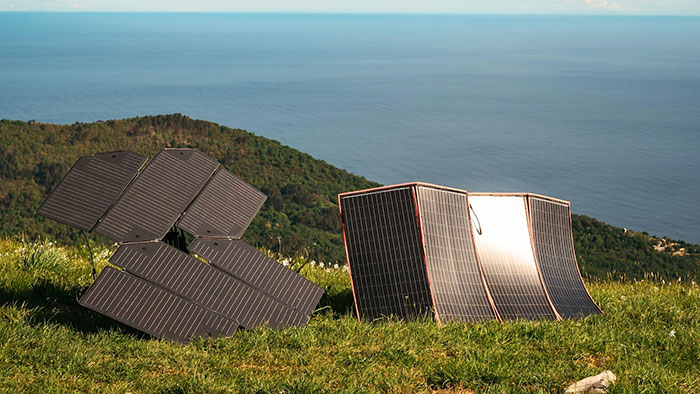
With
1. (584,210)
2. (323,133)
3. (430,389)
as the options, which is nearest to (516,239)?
(430,389)

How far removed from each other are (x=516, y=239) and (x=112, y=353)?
15.8 ft

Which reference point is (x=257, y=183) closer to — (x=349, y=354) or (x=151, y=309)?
(x=151, y=309)

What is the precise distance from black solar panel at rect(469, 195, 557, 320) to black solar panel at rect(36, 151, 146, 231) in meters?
4.14

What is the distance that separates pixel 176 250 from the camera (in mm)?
7004

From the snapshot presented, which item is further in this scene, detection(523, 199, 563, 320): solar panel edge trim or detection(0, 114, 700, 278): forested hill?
detection(0, 114, 700, 278): forested hill

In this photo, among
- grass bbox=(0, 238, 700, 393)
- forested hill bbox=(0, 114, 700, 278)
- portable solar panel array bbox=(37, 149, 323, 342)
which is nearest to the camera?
grass bbox=(0, 238, 700, 393)

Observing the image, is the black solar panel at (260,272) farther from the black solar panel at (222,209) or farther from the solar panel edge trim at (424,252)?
the solar panel edge trim at (424,252)

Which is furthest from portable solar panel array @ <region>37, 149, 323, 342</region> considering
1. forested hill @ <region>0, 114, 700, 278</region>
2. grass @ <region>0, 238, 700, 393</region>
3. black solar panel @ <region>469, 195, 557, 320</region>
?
forested hill @ <region>0, 114, 700, 278</region>

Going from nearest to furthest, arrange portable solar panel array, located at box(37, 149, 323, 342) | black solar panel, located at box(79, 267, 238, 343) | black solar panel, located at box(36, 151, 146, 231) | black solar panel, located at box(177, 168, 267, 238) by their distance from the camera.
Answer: black solar panel, located at box(79, 267, 238, 343), portable solar panel array, located at box(37, 149, 323, 342), black solar panel, located at box(36, 151, 146, 231), black solar panel, located at box(177, 168, 267, 238)

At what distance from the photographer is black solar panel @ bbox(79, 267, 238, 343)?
21.2 ft

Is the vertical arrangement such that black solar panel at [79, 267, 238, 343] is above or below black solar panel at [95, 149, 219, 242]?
below

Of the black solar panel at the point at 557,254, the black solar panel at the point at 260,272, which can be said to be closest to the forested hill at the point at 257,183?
the black solar panel at the point at 557,254

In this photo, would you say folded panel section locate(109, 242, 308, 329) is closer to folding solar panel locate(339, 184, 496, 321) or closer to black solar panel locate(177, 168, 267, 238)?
black solar panel locate(177, 168, 267, 238)

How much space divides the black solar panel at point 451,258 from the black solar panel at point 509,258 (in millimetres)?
238
